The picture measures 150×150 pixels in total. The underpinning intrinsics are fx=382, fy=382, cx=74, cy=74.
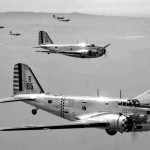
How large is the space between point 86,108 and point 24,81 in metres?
12.1

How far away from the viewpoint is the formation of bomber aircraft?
123 feet

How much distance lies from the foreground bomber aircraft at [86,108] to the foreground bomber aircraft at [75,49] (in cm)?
2424

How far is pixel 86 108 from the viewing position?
43656 millimetres

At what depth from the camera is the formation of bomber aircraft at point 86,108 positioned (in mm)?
37603

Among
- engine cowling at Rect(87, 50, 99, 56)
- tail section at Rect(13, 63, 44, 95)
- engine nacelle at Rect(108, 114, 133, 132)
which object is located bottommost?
engine nacelle at Rect(108, 114, 133, 132)

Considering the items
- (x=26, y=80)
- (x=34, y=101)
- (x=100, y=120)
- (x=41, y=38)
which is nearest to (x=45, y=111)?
(x=34, y=101)

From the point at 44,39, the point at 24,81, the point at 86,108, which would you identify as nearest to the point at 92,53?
the point at 44,39

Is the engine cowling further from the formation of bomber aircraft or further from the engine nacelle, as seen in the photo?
the engine nacelle

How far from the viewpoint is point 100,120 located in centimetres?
3900

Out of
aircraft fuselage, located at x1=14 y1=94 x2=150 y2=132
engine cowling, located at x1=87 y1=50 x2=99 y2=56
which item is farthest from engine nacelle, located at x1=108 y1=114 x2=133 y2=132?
engine cowling, located at x1=87 y1=50 x2=99 y2=56

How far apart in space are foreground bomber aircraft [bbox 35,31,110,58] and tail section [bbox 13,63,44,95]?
78.8 ft

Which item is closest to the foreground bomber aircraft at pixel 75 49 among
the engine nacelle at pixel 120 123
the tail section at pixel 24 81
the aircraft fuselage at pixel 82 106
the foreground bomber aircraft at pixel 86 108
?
the tail section at pixel 24 81

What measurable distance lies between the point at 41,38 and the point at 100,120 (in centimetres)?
5546

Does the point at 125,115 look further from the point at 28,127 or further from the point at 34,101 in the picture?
the point at 34,101
